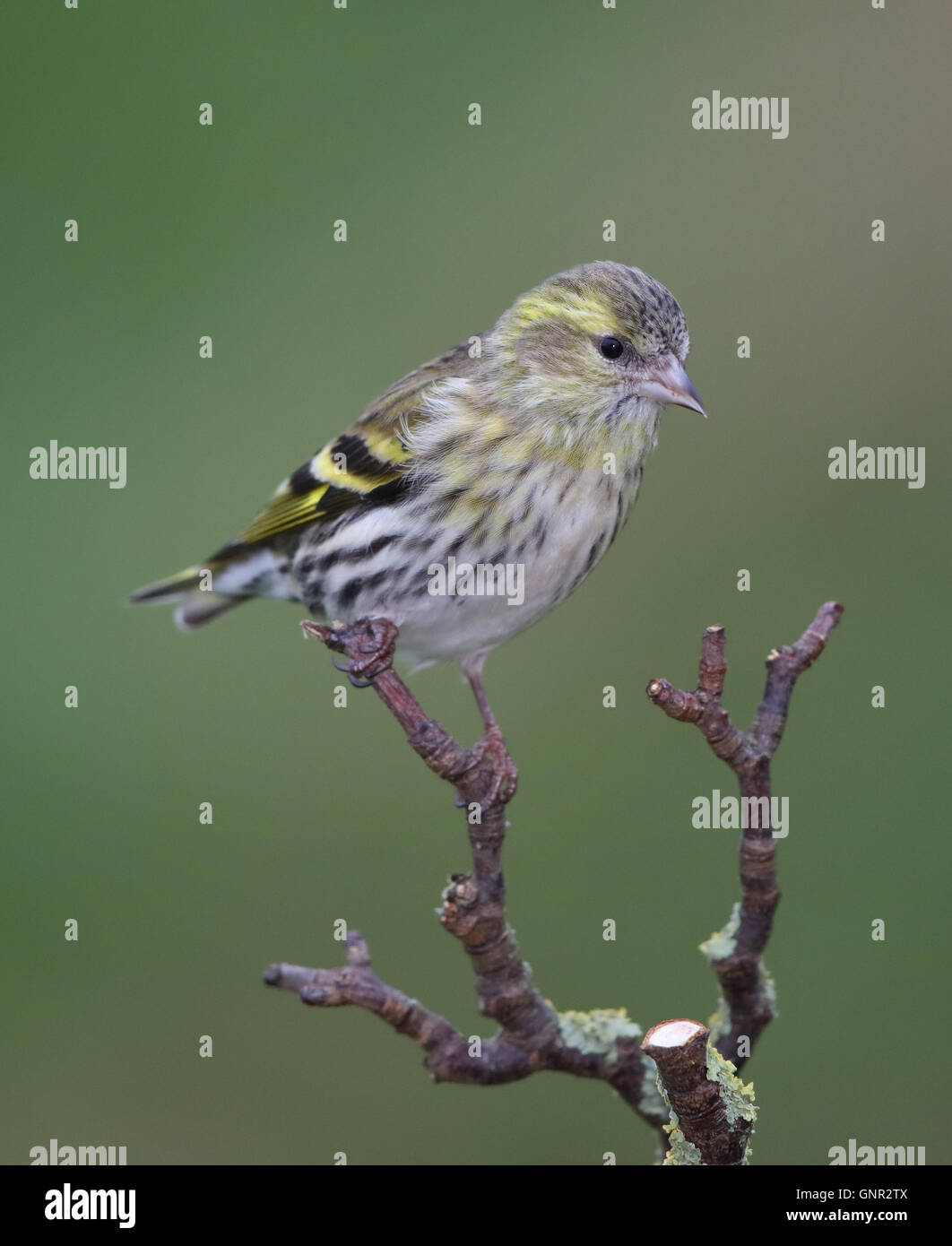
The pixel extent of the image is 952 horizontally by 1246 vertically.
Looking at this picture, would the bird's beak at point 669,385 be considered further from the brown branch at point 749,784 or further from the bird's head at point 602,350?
the brown branch at point 749,784

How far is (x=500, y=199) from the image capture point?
5617 millimetres

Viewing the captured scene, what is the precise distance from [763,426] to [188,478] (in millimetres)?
1964

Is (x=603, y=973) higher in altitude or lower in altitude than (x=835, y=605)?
lower

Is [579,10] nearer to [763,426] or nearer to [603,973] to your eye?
[763,426]

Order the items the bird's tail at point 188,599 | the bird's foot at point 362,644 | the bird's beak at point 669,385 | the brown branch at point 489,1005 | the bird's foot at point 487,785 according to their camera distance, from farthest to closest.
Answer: the bird's tail at point 188,599, the bird's beak at point 669,385, the bird's foot at point 362,644, the bird's foot at point 487,785, the brown branch at point 489,1005

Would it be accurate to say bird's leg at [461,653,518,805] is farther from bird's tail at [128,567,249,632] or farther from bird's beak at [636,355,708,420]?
bird's beak at [636,355,708,420]

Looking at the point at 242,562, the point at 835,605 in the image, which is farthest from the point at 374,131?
the point at 835,605

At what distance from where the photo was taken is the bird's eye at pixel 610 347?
3.63 meters

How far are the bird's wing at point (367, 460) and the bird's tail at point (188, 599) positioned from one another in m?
0.44

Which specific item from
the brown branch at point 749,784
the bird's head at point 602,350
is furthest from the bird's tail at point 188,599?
the brown branch at point 749,784

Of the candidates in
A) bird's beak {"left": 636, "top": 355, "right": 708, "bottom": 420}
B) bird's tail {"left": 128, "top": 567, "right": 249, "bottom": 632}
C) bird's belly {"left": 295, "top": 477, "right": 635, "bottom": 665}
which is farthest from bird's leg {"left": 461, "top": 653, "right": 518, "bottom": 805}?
bird's beak {"left": 636, "top": 355, "right": 708, "bottom": 420}

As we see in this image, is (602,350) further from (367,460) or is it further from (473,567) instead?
(367,460)

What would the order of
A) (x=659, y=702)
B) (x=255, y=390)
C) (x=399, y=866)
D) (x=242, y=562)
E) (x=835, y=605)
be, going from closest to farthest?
1. (x=659, y=702)
2. (x=835, y=605)
3. (x=242, y=562)
4. (x=399, y=866)
5. (x=255, y=390)

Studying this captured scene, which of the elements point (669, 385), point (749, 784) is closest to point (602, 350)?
point (669, 385)
